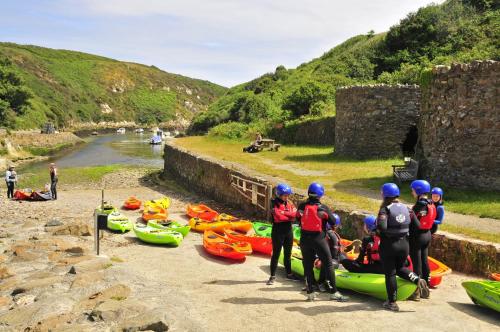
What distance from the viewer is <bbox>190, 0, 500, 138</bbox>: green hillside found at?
33938 millimetres

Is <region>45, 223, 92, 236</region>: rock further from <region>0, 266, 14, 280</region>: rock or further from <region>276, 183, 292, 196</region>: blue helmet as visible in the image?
<region>276, 183, 292, 196</region>: blue helmet

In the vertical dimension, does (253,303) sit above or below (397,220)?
below

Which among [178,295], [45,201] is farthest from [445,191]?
[45,201]

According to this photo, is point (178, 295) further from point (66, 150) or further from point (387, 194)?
point (66, 150)

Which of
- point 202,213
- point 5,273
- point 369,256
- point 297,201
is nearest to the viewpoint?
point 369,256

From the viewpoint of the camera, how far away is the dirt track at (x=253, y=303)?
733 centimetres

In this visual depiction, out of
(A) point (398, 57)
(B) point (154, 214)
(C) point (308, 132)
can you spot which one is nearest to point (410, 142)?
(C) point (308, 132)

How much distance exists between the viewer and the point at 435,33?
126 ft

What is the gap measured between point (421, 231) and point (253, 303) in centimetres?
326

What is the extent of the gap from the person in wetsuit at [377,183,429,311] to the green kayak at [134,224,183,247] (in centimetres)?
751

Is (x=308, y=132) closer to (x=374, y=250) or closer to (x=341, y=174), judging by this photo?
(x=341, y=174)

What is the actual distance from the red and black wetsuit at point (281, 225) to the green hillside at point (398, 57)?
986 inches

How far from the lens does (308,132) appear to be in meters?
34.2

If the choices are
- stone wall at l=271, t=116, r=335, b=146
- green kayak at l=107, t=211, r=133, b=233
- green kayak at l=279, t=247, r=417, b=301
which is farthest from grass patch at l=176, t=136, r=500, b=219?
green kayak at l=107, t=211, r=133, b=233
